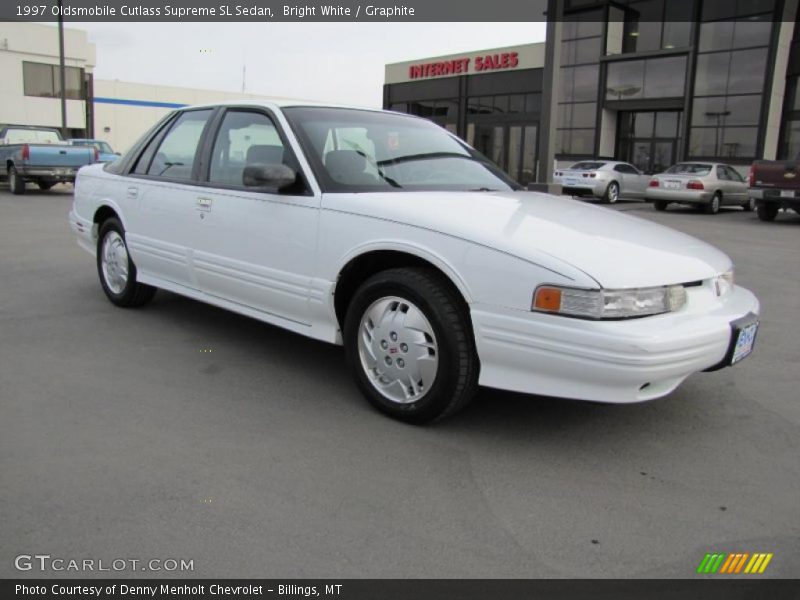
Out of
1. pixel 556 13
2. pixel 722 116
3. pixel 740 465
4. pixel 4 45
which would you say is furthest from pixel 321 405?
pixel 4 45

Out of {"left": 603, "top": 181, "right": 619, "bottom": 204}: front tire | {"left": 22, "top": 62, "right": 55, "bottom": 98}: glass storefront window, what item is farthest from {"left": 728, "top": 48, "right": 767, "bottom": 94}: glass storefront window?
{"left": 22, "top": 62, "right": 55, "bottom": 98}: glass storefront window

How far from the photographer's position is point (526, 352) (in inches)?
119

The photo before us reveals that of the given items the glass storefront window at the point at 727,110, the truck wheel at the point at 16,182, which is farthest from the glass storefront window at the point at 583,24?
the truck wheel at the point at 16,182

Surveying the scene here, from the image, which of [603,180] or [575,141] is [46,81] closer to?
[575,141]

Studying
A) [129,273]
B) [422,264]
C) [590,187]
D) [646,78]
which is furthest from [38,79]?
[422,264]

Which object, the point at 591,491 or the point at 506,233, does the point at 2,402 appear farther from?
the point at 591,491

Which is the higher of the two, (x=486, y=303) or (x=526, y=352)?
(x=486, y=303)

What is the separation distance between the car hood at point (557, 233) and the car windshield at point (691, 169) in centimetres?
1580

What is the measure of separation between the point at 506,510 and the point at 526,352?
67 centimetres

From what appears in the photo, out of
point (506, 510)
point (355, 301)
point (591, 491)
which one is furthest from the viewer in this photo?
point (355, 301)

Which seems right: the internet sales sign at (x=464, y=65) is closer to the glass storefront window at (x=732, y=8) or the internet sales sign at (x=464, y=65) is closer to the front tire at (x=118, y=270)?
the glass storefront window at (x=732, y=8)

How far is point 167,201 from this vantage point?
4840mm

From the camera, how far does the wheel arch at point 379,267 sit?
126 inches

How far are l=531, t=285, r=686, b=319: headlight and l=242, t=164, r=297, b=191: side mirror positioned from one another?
5.15 feet
